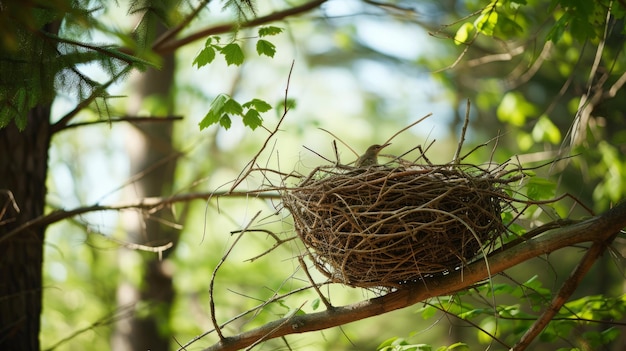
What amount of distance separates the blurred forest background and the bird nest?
285 mm

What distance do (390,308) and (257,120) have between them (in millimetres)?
1006

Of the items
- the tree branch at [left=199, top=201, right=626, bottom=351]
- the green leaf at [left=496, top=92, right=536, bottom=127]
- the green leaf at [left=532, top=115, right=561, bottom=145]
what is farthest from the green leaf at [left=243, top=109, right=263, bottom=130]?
the green leaf at [left=496, top=92, right=536, bottom=127]

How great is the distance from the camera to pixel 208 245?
10992 millimetres

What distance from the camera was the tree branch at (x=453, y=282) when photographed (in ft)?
7.96

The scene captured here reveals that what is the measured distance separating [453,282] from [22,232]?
112 inches

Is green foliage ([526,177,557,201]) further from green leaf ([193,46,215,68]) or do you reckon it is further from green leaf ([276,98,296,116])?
green leaf ([193,46,215,68])

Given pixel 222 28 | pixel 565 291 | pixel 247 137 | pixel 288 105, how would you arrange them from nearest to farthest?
1. pixel 565 291
2. pixel 288 105
3. pixel 222 28
4. pixel 247 137

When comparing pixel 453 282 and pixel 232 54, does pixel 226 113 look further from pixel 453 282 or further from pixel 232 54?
pixel 453 282

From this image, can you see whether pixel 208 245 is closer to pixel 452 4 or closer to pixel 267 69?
pixel 267 69

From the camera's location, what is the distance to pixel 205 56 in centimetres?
288

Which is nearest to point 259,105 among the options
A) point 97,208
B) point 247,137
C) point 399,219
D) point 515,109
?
point 399,219

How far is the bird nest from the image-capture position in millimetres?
2334

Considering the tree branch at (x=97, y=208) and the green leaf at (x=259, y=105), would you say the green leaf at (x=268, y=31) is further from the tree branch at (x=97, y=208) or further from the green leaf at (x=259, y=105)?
the tree branch at (x=97, y=208)

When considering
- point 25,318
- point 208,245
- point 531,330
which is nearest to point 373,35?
point 208,245
